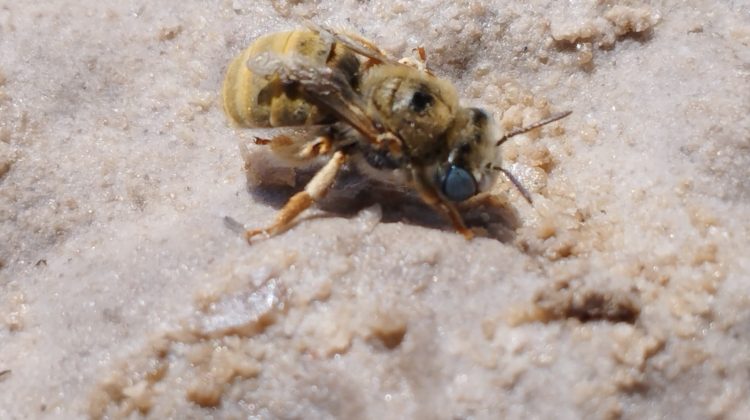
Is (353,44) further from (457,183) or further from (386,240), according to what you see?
(386,240)

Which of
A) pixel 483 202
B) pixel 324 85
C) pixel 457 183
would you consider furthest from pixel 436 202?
pixel 324 85

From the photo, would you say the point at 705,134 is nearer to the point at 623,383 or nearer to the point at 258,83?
the point at 623,383

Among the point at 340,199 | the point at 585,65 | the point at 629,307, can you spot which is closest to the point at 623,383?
the point at 629,307

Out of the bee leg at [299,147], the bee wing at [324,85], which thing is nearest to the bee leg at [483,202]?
the bee wing at [324,85]

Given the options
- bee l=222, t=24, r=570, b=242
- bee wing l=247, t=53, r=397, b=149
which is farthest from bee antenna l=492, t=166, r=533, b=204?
bee wing l=247, t=53, r=397, b=149

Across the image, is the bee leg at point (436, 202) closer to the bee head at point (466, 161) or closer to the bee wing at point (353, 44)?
the bee head at point (466, 161)

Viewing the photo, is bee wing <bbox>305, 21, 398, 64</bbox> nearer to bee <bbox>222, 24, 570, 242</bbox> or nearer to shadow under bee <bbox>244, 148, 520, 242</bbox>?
bee <bbox>222, 24, 570, 242</bbox>
